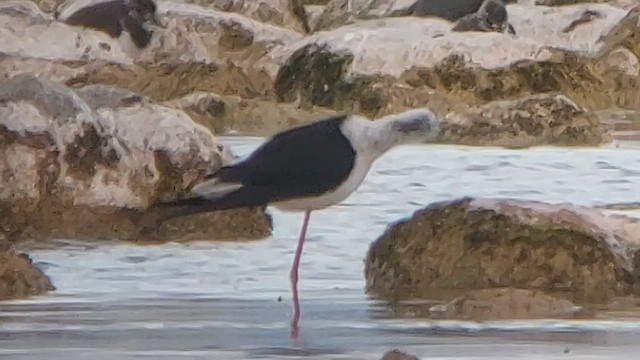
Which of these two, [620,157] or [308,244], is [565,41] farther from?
[308,244]

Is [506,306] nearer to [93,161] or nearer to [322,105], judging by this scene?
[322,105]

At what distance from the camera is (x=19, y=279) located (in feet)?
5.74

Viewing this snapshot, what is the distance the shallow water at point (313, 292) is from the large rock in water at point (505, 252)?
18mm

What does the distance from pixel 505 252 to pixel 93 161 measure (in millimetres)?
470

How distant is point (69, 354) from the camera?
5.57 ft

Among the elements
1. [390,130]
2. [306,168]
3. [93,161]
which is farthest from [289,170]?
[93,161]

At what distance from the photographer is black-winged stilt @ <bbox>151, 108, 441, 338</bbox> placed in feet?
5.71

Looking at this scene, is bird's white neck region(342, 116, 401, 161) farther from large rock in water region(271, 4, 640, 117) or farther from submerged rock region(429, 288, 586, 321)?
submerged rock region(429, 288, 586, 321)

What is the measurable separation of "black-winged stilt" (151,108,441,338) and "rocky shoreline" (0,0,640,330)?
18 millimetres

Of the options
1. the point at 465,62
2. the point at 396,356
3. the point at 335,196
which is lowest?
the point at 396,356

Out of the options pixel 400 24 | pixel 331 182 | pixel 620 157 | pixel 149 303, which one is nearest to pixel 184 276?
pixel 149 303

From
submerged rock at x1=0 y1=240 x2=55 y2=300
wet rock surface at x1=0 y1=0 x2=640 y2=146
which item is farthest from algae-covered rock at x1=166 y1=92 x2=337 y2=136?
submerged rock at x1=0 y1=240 x2=55 y2=300

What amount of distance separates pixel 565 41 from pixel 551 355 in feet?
1.19

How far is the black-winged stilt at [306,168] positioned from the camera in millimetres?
1739
